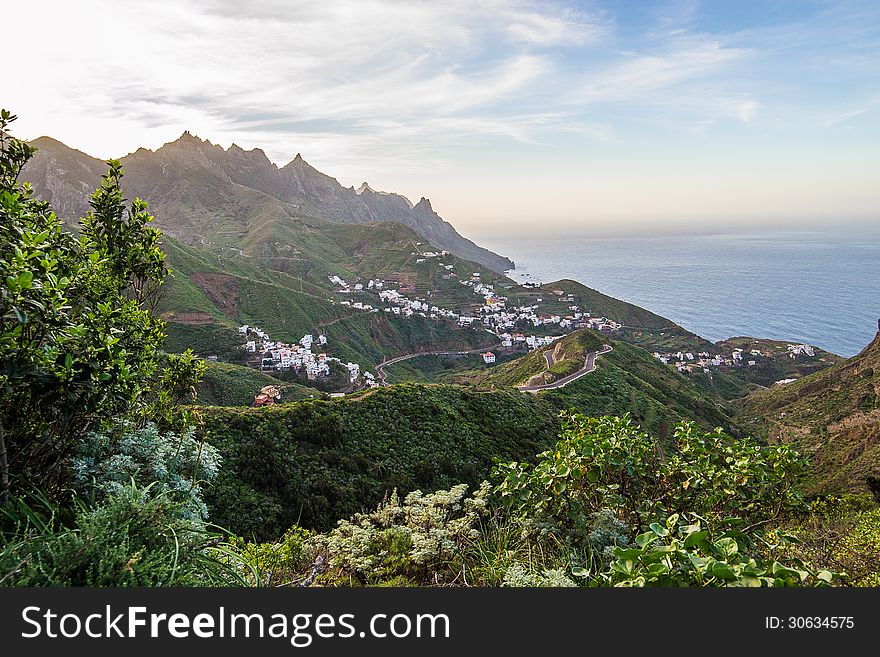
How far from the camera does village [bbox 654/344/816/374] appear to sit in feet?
211

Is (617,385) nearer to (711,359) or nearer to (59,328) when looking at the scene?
(59,328)

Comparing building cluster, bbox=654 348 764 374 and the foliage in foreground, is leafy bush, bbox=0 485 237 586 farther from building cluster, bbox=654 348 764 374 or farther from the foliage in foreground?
building cluster, bbox=654 348 764 374

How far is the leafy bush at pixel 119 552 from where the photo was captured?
1982mm

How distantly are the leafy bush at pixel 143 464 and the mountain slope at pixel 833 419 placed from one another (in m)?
20.9

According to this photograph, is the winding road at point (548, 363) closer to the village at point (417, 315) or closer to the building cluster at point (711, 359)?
the village at point (417, 315)

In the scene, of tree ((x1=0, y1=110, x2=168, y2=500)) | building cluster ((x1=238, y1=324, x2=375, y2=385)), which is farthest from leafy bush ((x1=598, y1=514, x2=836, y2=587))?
building cluster ((x1=238, y1=324, x2=375, y2=385))

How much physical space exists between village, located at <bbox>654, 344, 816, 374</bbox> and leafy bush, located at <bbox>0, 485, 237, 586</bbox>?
70.0 metres

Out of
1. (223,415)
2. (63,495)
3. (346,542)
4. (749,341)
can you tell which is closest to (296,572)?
(346,542)

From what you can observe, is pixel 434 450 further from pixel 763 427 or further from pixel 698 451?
pixel 763 427

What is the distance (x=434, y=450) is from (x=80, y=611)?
52.7ft

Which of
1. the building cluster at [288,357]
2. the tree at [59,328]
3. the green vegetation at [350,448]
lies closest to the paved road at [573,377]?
the green vegetation at [350,448]

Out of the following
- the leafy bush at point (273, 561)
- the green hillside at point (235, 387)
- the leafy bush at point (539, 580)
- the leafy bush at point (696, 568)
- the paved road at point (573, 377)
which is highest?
the leafy bush at point (696, 568)

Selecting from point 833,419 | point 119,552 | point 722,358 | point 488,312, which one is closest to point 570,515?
point 119,552

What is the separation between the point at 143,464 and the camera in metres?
3.54
